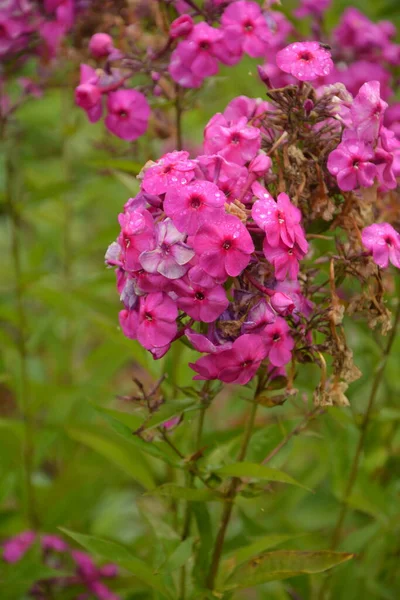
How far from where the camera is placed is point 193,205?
3.99 feet

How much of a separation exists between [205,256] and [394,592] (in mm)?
1442

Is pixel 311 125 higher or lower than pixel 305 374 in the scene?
higher

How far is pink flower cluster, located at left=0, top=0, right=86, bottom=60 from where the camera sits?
2.19m

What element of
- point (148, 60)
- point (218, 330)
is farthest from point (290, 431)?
point (148, 60)

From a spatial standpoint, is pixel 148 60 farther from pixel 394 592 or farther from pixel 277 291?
pixel 394 592

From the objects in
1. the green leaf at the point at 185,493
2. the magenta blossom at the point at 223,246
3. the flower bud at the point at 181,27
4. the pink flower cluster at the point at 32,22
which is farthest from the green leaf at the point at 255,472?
the pink flower cluster at the point at 32,22

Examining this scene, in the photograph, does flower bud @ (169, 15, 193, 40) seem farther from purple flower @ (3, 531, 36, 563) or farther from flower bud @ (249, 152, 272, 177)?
purple flower @ (3, 531, 36, 563)

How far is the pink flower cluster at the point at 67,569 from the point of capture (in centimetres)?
225

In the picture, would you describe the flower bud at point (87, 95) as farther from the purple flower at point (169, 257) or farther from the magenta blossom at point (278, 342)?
the magenta blossom at point (278, 342)

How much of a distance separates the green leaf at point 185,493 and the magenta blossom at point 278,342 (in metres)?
0.32

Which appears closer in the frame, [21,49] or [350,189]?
[350,189]

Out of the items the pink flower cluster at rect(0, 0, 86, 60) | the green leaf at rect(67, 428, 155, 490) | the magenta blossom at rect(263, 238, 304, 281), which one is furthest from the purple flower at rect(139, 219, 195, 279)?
the pink flower cluster at rect(0, 0, 86, 60)

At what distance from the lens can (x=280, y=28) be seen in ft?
8.81

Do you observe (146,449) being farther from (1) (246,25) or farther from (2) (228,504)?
(1) (246,25)
